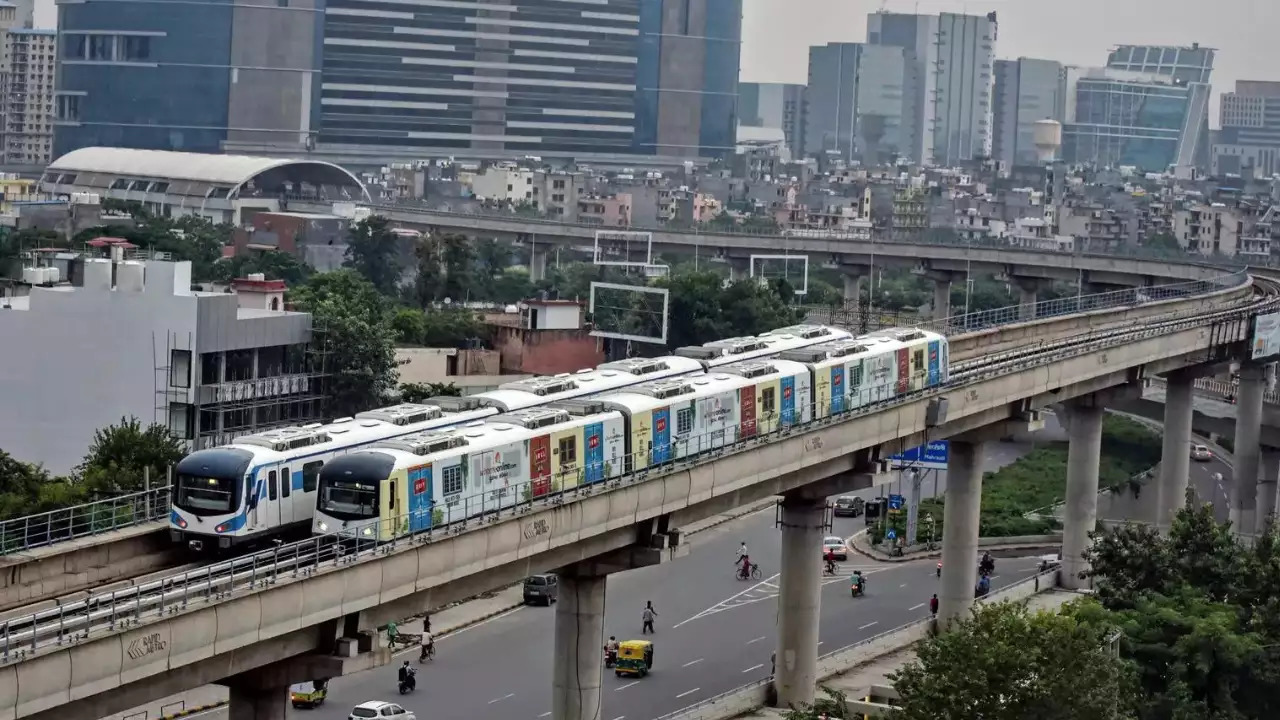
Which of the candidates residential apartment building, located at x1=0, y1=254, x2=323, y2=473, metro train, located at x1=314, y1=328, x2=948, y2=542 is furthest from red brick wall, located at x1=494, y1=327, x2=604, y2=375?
metro train, located at x1=314, y1=328, x2=948, y2=542

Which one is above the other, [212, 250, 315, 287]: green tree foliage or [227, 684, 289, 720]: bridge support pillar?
[212, 250, 315, 287]: green tree foliage

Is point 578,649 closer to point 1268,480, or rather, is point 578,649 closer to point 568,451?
point 568,451

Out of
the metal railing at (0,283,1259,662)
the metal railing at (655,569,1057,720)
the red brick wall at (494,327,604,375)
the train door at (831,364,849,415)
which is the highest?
the train door at (831,364,849,415)

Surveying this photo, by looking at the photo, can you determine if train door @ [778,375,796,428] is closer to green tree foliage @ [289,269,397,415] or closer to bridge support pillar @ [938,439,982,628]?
bridge support pillar @ [938,439,982,628]

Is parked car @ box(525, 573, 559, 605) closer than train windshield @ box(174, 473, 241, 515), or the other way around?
train windshield @ box(174, 473, 241, 515)

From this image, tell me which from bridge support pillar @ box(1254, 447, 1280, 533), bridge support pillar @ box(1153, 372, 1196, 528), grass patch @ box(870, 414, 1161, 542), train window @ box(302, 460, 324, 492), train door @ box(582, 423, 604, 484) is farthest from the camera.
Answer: bridge support pillar @ box(1254, 447, 1280, 533)

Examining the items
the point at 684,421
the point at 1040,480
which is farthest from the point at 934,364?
the point at 1040,480

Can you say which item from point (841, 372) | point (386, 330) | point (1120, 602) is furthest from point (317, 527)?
point (386, 330)

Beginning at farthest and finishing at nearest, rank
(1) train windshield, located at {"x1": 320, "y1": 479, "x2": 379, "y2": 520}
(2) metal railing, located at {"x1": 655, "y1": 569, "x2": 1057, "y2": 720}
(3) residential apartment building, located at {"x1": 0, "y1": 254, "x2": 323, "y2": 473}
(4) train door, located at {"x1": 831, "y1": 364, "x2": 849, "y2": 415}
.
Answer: (3) residential apartment building, located at {"x1": 0, "y1": 254, "x2": 323, "y2": 473}, (4) train door, located at {"x1": 831, "y1": 364, "x2": 849, "y2": 415}, (2) metal railing, located at {"x1": 655, "y1": 569, "x2": 1057, "y2": 720}, (1) train windshield, located at {"x1": 320, "y1": 479, "x2": 379, "y2": 520}
